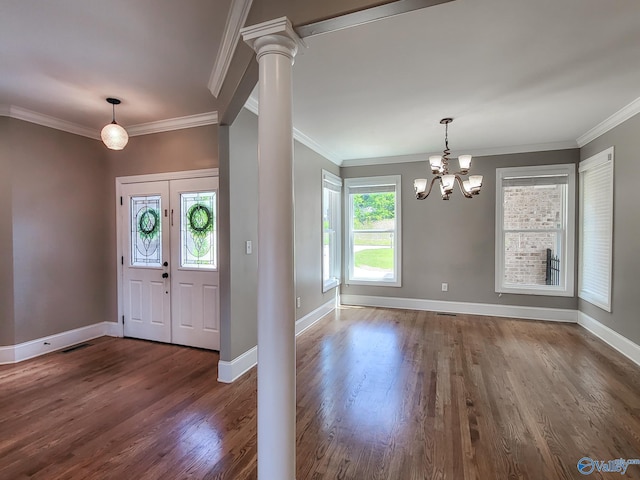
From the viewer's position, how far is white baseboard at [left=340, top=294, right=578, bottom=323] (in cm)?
490

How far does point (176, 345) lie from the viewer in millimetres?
3936

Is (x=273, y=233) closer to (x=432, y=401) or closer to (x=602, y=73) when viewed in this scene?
(x=432, y=401)

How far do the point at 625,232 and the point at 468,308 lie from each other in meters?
2.35

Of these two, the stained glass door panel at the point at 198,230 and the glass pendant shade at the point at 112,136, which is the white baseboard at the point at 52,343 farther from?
the glass pendant shade at the point at 112,136

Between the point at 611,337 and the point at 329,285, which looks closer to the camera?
the point at 611,337

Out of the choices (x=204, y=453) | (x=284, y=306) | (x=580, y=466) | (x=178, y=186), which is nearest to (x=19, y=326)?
(x=178, y=186)

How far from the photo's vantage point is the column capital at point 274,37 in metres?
1.46

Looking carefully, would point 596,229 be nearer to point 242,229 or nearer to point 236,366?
point 242,229

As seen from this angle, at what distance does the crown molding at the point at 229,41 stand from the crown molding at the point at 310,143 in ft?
1.47

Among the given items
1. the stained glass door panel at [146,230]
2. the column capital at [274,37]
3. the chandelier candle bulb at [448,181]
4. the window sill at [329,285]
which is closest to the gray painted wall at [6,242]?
the stained glass door panel at [146,230]

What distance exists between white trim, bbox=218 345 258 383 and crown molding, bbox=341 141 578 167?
3.95 meters

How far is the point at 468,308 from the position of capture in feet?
17.5

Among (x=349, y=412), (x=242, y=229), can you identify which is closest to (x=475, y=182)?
(x=242, y=229)

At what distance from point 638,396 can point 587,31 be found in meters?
2.92
